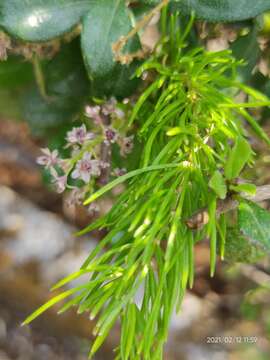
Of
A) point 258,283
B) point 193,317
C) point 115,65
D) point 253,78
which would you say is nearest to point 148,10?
point 115,65

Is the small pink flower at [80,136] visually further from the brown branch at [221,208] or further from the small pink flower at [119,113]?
the brown branch at [221,208]

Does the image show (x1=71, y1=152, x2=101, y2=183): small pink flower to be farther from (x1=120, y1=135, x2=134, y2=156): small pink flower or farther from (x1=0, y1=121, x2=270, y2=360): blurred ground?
(x1=0, y1=121, x2=270, y2=360): blurred ground

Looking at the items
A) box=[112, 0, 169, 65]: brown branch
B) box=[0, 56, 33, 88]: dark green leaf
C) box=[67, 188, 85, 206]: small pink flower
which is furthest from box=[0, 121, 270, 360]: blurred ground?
box=[112, 0, 169, 65]: brown branch

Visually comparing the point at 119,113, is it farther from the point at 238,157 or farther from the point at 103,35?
the point at 238,157

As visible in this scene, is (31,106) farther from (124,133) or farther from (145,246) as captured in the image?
(145,246)
